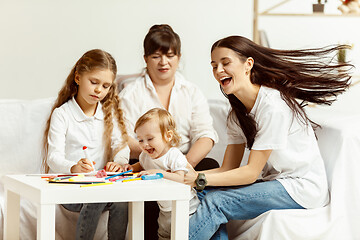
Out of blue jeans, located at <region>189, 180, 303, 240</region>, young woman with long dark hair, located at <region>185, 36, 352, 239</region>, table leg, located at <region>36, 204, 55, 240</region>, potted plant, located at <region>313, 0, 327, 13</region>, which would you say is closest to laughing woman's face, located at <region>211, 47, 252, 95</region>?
young woman with long dark hair, located at <region>185, 36, 352, 239</region>

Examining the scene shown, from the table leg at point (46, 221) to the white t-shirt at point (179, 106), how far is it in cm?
89

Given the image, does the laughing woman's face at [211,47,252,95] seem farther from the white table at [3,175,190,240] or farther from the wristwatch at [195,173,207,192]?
the white table at [3,175,190,240]

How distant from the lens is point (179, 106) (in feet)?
8.14

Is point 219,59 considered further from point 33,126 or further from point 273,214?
point 33,126

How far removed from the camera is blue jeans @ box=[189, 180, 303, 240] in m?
1.91

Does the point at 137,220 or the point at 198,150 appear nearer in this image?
the point at 137,220

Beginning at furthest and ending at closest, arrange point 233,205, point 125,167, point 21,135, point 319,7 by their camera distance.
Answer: point 319,7, point 21,135, point 125,167, point 233,205

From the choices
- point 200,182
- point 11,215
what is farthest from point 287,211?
point 11,215

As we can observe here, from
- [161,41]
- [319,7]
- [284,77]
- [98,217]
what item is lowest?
[98,217]

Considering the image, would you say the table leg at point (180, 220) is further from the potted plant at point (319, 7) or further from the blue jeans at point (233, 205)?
the potted plant at point (319, 7)

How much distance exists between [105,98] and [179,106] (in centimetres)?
36

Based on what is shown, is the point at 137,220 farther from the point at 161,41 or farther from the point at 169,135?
the point at 161,41

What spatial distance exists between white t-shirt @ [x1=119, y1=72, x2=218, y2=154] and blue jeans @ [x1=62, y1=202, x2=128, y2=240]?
453 millimetres

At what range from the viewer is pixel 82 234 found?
1.99 meters
